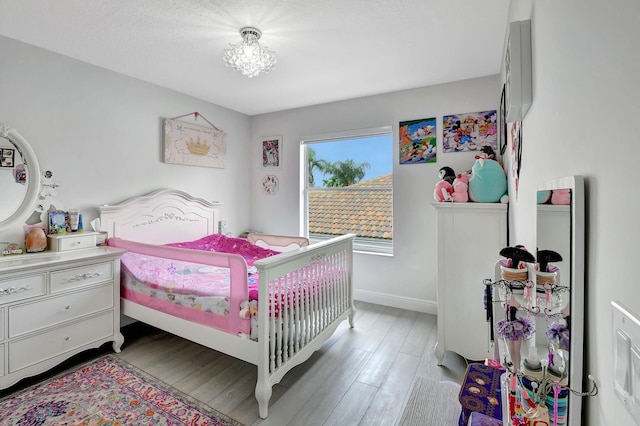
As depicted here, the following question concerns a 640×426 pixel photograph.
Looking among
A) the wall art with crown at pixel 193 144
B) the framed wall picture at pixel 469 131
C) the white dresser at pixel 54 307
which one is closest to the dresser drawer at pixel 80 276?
the white dresser at pixel 54 307

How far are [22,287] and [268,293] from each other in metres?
1.58

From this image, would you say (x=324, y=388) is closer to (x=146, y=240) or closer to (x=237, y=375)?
(x=237, y=375)

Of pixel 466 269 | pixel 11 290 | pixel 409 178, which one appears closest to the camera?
pixel 11 290

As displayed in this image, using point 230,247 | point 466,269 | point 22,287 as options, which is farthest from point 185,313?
point 466,269

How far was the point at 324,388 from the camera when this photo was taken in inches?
76.0

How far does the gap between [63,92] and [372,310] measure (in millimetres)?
3438

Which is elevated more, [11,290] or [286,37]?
[286,37]

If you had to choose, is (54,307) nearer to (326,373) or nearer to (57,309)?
(57,309)

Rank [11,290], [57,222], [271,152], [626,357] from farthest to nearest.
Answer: [271,152] < [57,222] < [11,290] < [626,357]

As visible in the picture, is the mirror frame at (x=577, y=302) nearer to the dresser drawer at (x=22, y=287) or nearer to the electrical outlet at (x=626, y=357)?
the electrical outlet at (x=626, y=357)

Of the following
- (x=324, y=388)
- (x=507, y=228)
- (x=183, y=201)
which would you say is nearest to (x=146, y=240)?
(x=183, y=201)

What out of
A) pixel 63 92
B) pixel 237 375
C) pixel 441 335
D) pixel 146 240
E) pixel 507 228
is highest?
pixel 63 92

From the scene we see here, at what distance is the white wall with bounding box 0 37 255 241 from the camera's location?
2.25 meters

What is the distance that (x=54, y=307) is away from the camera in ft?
6.66
